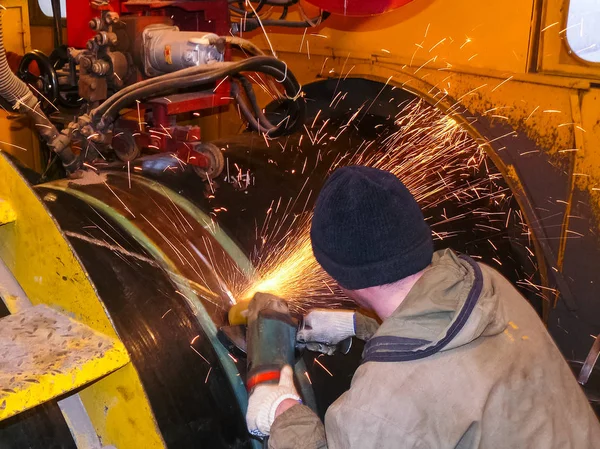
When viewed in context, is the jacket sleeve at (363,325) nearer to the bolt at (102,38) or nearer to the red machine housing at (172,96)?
the red machine housing at (172,96)

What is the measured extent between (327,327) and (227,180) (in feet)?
2.12

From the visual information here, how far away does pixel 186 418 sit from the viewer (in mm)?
1724

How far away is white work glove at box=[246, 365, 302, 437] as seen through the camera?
1712mm

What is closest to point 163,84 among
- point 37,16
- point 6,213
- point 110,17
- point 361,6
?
point 110,17

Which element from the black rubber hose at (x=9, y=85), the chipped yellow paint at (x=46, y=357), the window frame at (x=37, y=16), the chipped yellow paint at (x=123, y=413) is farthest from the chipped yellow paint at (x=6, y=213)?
the window frame at (x=37, y=16)

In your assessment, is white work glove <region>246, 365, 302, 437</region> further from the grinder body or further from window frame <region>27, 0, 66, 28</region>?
window frame <region>27, 0, 66, 28</region>

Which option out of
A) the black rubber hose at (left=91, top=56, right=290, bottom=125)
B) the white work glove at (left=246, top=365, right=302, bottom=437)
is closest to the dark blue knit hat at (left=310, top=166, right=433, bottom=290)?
the white work glove at (left=246, top=365, right=302, bottom=437)

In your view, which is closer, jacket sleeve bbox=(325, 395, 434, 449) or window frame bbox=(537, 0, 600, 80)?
jacket sleeve bbox=(325, 395, 434, 449)

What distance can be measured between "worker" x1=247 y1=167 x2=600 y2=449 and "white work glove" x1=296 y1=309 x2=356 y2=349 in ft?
1.43

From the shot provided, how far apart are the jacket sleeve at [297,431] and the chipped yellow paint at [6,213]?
0.75 meters

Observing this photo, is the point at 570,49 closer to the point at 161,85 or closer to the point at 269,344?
the point at 161,85

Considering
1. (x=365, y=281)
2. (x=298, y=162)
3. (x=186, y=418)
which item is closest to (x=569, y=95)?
(x=298, y=162)

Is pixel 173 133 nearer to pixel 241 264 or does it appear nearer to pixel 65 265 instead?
pixel 241 264

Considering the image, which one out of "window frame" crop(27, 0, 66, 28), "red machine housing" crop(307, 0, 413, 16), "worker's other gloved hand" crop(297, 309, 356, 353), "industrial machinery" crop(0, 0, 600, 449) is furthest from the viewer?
"window frame" crop(27, 0, 66, 28)
